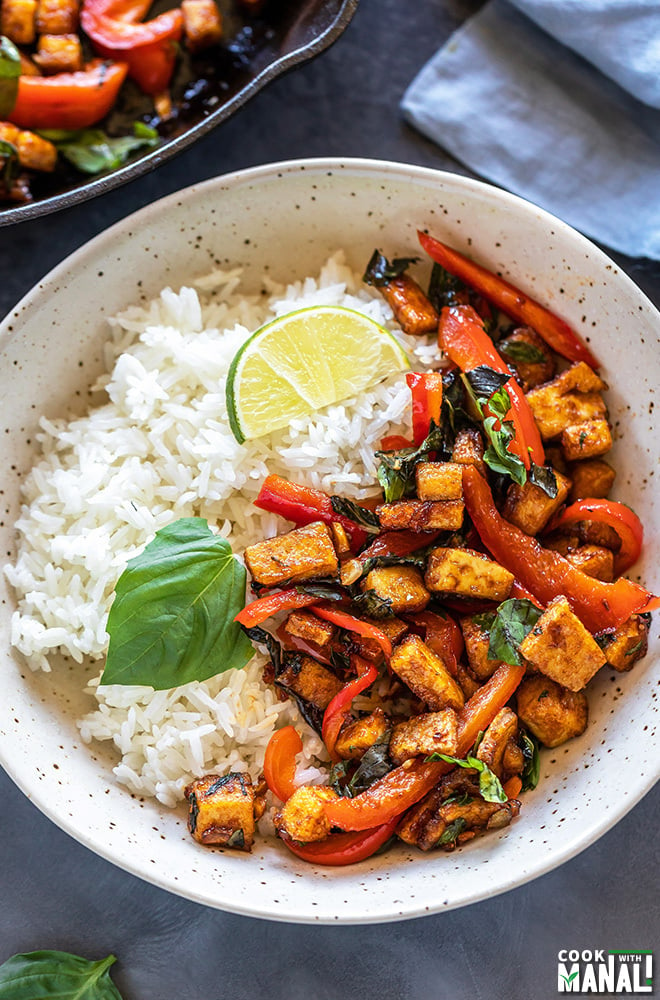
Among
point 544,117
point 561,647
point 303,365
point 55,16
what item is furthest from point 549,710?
point 55,16

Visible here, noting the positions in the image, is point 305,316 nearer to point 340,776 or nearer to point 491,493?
point 491,493

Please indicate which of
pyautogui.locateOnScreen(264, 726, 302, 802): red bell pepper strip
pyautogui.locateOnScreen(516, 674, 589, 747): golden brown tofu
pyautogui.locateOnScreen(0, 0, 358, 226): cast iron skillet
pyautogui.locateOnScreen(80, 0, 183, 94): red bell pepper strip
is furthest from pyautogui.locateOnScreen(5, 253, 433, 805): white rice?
pyautogui.locateOnScreen(80, 0, 183, 94): red bell pepper strip

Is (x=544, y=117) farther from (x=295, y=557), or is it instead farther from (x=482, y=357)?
(x=295, y=557)

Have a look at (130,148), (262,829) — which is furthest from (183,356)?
(262,829)

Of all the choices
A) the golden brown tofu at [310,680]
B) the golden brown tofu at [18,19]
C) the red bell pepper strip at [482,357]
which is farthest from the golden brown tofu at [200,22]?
the golden brown tofu at [310,680]

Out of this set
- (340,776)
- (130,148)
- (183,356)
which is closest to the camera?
(340,776)

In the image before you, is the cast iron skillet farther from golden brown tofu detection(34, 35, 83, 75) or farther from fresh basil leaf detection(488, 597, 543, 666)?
fresh basil leaf detection(488, 597, 543, 666)

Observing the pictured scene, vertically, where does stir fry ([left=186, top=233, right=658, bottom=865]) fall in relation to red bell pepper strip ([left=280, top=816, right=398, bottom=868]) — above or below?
above
